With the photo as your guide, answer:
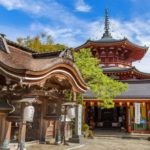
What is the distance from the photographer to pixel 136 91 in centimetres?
2553

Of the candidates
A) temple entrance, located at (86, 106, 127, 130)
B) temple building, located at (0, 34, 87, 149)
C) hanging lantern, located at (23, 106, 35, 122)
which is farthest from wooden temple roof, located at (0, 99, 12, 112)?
temple entrance, located at (86, 106, 127, 130)

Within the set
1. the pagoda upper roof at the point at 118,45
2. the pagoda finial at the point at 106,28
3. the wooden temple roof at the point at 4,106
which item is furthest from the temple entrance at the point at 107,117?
the wooden temple roof at the point at 4,106

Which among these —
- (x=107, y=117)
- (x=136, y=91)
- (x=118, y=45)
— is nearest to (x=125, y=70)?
(x=118, y=45)

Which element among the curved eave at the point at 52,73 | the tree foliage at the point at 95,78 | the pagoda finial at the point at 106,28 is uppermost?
the pagoda finial at the point at 106,28

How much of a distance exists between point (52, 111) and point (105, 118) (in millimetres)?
16534

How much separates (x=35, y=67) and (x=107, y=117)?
816 inches

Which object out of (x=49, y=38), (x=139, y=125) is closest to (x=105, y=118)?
(x=139, y=125)

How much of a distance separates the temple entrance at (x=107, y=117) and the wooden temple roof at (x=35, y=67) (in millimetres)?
16017

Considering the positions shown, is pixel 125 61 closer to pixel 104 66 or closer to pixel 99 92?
pixel 104 66

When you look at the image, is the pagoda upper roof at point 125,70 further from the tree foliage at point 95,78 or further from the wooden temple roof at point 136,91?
the tree foliage at point 95,78

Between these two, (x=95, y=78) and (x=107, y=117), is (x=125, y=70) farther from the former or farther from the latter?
(x=95, y=78)

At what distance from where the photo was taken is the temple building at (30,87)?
936 cm

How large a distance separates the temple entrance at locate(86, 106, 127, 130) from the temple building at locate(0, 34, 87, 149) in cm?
1443

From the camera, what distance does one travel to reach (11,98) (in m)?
10.3
